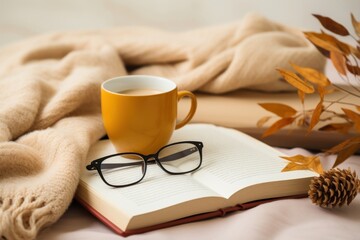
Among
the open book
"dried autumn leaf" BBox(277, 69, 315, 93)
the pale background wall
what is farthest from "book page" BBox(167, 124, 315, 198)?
the pale background wall

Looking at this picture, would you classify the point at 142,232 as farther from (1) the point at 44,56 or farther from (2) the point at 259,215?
(1) the point at 44,56

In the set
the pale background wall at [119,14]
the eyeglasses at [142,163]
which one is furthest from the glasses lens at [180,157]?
the pale background wall at [119,14]

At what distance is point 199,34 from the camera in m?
1.12

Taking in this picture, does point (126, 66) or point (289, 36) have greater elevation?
point (289, 36)

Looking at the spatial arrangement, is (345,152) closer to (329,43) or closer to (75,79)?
(329,43)

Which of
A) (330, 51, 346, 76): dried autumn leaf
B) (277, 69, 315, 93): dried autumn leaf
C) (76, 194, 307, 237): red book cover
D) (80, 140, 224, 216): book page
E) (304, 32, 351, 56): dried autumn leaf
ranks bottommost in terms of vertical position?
(76, 194, 307, 237): red book cover

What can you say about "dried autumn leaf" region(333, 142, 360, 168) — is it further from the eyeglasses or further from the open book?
the eyeglasses

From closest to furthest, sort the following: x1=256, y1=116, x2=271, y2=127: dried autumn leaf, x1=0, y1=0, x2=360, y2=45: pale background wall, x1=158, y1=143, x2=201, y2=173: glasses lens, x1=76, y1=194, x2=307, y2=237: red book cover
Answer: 1. x1=76, y1=194, x2=307, y2=237: red book cover
2. x1=158, y1=143, x2=201, y2=173: glasses lens
3. x1=256, y1=116, x2=271, y2=127: dried autumn leaf
4. x1=0, y1=0, x2=360, y2=45: pale background wall

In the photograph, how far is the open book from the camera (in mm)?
580

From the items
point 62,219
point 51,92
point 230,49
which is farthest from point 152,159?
point 230,49

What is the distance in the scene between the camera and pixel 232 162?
0.70m

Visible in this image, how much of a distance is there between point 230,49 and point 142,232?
531 mm

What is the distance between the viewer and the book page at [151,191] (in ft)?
1.91

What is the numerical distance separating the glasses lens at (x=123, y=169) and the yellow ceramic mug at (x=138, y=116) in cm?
2
